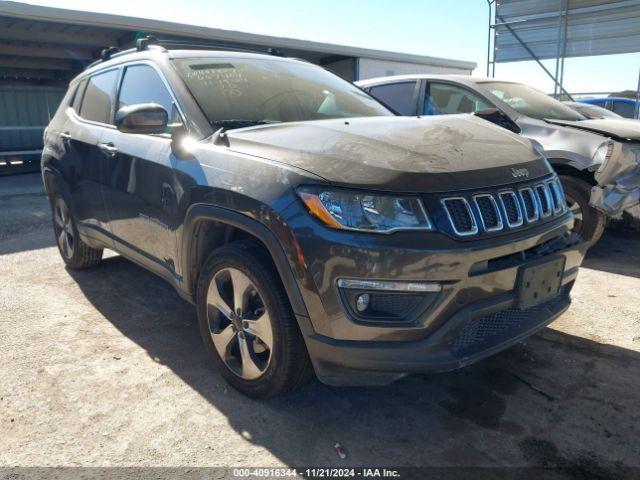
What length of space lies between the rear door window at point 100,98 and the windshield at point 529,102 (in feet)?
11.8

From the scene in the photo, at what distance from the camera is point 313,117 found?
3.07 m

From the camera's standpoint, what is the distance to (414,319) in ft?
6.53

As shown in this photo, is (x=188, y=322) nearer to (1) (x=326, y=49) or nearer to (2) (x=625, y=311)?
(2) (x=625, y=311)

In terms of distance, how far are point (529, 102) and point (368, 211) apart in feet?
13.3

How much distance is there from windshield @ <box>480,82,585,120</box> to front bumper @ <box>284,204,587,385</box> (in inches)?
138

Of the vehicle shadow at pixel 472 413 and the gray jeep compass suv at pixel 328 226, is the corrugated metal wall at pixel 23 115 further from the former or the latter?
the vehicle shadow at pixel 472 413

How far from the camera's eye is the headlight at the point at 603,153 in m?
4.31

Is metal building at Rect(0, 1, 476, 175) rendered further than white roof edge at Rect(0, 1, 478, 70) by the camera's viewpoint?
Yes

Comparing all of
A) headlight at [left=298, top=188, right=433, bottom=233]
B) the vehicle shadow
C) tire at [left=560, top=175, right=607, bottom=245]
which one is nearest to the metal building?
tire at [left=560, top=175, right=607, bottom=245]

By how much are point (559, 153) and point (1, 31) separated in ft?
40.1

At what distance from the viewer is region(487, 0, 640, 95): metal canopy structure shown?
12.3 metres

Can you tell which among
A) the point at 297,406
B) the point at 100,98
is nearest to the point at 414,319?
the point at 297,406

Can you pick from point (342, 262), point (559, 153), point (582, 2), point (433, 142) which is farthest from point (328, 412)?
point (582, 2)

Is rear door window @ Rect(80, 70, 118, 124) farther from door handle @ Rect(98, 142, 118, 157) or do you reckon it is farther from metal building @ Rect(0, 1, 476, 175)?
metal building @ Rect(0, 1, 476, 175)
